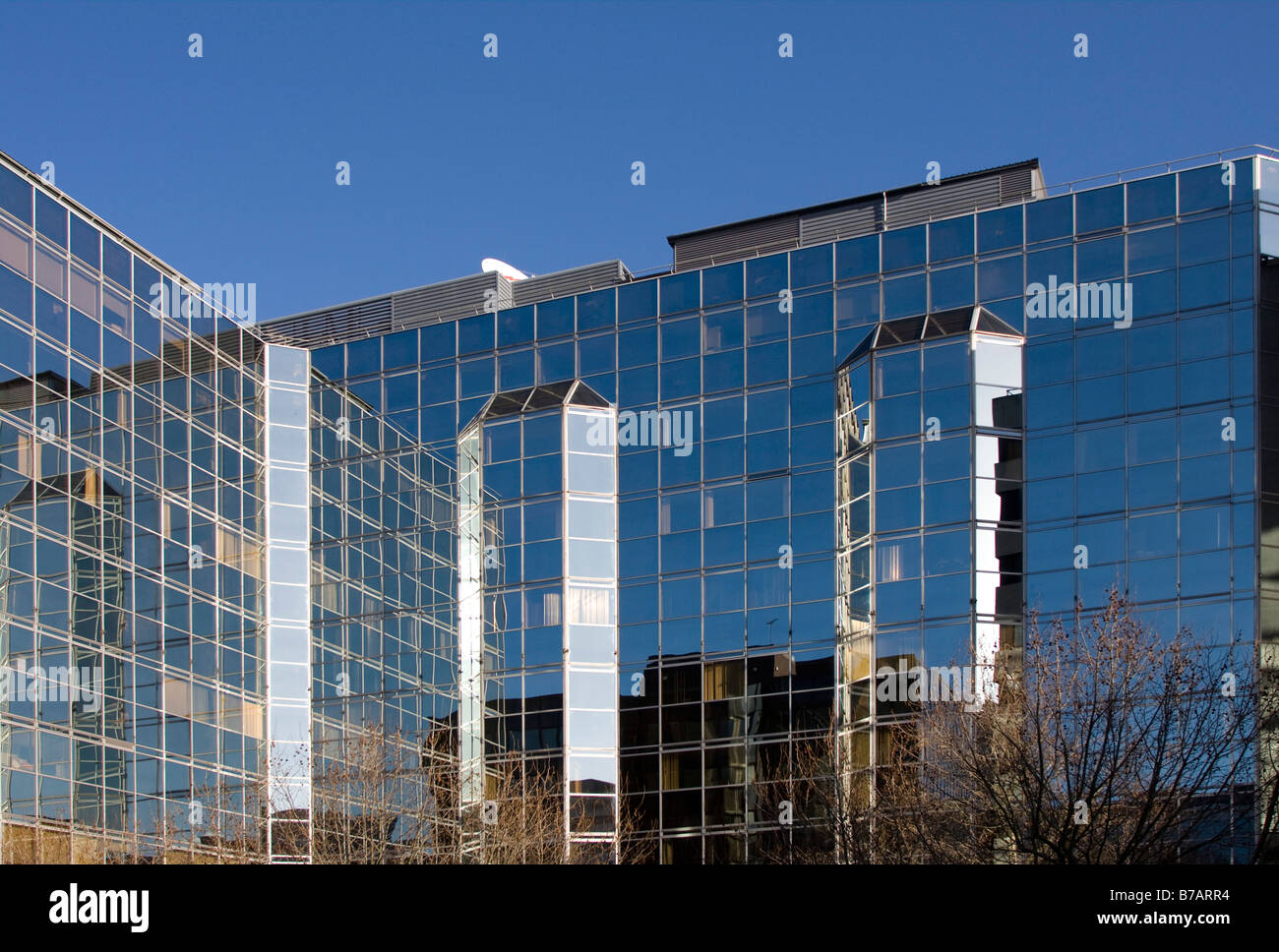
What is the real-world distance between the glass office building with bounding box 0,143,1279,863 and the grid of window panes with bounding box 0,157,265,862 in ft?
0.63

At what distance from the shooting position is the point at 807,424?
5619 cm

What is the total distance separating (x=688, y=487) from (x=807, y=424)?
15.3 ft

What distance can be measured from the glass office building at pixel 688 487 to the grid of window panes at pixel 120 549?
7.6 inches

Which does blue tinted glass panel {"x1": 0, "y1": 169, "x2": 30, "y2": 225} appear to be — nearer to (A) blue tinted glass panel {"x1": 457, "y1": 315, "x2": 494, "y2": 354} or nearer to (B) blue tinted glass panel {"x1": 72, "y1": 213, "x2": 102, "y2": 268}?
(B) blue tinted glass panel {"x1": 72, "y1": 213, "x2": 102, "y2": 268}

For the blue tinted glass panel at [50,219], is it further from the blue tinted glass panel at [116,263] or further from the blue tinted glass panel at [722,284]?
the blue tinted glass panel at [722,284]

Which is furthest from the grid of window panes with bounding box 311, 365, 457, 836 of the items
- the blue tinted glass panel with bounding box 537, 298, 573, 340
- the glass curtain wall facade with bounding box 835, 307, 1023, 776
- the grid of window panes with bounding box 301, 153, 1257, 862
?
the glass curtain wall facade with bounding box 835, 307, 1023, 776

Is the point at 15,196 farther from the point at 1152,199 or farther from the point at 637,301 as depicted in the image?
the point at 1152,199

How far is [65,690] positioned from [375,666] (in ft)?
71.1

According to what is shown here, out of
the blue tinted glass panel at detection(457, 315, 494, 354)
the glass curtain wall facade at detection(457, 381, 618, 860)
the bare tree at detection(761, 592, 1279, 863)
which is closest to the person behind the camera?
the bare tree at detection(761, 592, 1279, 863)

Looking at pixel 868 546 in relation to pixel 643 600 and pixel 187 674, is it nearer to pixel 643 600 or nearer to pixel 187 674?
pixel 643 600

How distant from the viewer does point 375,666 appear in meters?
60.5

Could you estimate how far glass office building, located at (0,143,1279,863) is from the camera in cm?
4809

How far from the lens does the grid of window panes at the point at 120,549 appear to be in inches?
1502

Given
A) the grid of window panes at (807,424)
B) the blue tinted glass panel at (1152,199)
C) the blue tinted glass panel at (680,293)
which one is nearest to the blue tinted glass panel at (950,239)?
the grid of window panes at (807,424)
